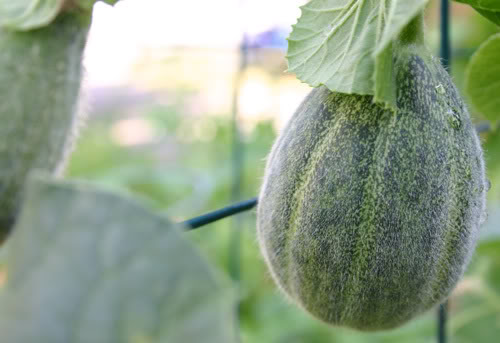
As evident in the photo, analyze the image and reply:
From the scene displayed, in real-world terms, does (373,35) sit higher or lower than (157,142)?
higher

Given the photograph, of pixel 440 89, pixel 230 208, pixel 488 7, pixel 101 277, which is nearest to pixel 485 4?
pixel 488 7

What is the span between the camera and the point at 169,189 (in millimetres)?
2357

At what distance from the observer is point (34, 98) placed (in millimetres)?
881

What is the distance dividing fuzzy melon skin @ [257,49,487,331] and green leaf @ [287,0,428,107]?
38 mm

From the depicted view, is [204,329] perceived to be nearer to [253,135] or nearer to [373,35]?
[373,35]

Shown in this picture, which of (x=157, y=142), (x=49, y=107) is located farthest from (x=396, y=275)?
(x=157, y=142)

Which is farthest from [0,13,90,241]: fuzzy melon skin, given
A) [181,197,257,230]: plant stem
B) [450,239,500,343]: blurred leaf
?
[450,239,500,343]: blurred leaf

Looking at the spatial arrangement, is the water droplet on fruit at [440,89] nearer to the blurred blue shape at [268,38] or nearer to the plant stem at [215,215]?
the plant stem at [215,215]

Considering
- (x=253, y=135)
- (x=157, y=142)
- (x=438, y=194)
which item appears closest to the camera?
(x=438, y=194)

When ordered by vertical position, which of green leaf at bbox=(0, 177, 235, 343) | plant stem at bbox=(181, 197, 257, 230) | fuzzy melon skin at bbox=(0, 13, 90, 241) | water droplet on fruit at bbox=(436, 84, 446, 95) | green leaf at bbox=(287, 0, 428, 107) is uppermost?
green leaf at bbox=(0, 177, 235, 343)

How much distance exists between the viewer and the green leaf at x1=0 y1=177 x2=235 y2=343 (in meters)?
0.30

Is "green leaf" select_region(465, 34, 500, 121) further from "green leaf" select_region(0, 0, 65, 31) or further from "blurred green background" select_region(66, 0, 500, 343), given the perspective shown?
"green leaf" select_region(0, 0, 65, 31)

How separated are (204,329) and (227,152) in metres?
2.40

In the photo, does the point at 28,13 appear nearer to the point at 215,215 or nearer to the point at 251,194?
the point at 215,215
